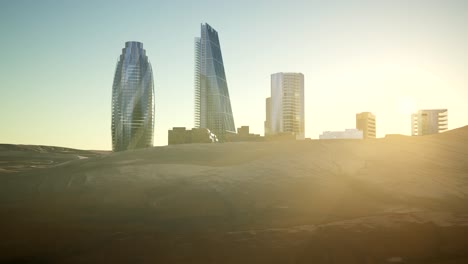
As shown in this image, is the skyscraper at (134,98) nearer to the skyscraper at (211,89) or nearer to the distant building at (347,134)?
the skyscraper at (211,89)

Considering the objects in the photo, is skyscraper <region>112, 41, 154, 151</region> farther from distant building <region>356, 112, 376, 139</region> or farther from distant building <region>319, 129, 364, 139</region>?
distant building <region>356, 112, 376, 139</region>

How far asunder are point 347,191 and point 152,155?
37.0 ft

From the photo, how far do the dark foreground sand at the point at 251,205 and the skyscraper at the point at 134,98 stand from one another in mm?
137034

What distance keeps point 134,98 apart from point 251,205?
5895 inches

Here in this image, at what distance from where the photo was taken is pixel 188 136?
8356 centimetres

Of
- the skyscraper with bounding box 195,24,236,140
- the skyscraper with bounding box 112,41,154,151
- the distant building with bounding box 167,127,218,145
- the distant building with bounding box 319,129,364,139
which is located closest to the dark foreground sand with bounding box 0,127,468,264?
the distant building with bounding box 167,127,218,145

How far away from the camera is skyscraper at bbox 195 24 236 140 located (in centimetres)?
16575

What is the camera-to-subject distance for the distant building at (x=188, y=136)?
81.2m

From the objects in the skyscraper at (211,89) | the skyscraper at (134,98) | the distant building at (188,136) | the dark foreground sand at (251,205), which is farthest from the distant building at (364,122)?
the dark foreground sand at (251,205)

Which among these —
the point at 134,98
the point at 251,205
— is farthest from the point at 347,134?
the point at 251,205

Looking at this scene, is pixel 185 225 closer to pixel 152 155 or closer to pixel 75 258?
pixel 75 258

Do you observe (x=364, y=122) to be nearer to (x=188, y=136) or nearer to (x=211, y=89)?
(x=211, y=89)

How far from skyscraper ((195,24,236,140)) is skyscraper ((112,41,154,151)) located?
23.0 m

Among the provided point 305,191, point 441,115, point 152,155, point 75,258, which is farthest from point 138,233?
point 441,115
